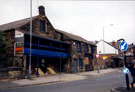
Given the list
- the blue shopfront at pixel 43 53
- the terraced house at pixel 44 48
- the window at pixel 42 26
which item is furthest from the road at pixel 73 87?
the window at pixel 42 26

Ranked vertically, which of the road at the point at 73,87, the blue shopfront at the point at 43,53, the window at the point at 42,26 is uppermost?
the window at the point at 42,26

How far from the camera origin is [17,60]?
1669 cm

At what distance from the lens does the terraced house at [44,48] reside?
16.7 meters

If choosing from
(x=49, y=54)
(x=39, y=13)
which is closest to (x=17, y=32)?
(x=49, y=54)

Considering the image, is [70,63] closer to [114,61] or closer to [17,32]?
[17,32]

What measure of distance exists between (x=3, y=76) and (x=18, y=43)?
4.37 m

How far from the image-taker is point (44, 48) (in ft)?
76.0

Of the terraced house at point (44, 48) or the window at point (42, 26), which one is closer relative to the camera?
the terraced house at point (44, 48)

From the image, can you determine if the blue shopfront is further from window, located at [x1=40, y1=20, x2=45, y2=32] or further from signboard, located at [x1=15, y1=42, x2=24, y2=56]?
window, located at [x1=40, y1=20, x2=45, y2=32]

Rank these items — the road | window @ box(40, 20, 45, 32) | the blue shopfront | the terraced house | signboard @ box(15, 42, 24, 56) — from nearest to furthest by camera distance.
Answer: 1. the road
2. signboard @ box(15, 42, 24, 56)
3. the terraced house
4. the blue shopfront
5. window @ box(40, 20, 45, 32)

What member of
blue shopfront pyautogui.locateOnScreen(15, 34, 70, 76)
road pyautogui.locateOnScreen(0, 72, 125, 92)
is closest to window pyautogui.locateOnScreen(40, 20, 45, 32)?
blue shopfront pyautogui.locateOnScreen(15, 34, 70, 76)

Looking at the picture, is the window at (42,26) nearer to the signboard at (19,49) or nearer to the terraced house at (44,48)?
the terraced house at (44,48)

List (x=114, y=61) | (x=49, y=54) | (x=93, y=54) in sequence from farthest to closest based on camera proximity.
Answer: (x=114, y=61), (x=93, y=54), (x=49, y=54)

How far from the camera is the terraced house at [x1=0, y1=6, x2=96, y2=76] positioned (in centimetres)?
1666
